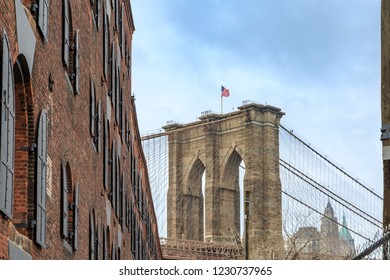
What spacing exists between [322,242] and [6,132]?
216 feet

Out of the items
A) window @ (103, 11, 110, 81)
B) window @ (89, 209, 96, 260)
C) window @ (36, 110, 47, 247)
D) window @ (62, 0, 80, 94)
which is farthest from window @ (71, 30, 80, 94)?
window @ (103, 11, 110, 81)

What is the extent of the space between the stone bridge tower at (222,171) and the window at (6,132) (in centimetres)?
9580

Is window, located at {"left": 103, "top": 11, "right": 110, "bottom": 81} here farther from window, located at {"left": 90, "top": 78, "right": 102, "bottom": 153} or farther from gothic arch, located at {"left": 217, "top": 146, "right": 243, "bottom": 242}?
gothic arch, located at {"left": 217, "top": 146, "right": 243, "bottom": 242}

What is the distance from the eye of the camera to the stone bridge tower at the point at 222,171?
110 m

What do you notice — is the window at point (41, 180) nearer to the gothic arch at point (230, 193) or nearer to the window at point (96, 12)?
the window at point (96, 12)

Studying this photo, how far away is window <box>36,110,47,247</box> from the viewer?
10.5m

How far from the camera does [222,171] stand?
114875mm

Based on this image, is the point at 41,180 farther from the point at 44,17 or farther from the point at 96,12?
the point at 96,12

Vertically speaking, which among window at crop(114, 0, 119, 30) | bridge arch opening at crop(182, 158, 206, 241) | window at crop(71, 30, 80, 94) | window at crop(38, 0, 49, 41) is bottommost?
window at crop(38, 0, 49, 41)

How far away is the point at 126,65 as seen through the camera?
29.1 meters

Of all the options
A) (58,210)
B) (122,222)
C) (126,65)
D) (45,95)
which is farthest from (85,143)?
(126,65)

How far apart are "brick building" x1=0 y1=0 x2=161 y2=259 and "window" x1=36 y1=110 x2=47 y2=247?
0.01 meters

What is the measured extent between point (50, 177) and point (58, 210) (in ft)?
2.57

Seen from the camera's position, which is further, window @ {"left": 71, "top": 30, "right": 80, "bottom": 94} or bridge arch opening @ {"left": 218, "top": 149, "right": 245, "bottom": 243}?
bridge arch opening @ {"left": 218, "top": 149, "right": 245, "bottom": 243}
